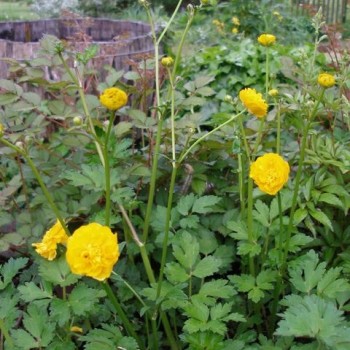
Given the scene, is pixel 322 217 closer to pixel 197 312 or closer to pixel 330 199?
pixel 330 199

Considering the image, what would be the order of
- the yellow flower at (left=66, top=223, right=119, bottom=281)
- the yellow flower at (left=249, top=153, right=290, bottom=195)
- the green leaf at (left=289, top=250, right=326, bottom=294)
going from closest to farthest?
the yellow flower at (left=66, top=223, right=119, bottom=281) < the yellow flower at (left=249, top=153, right=290, bottom=195) < the green leaf at (left=289, top=250, right=326, bottom=294)

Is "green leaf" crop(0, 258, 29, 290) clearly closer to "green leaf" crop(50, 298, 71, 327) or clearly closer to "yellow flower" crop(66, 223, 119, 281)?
"green leaf" crop(50, 298, 71, 327)

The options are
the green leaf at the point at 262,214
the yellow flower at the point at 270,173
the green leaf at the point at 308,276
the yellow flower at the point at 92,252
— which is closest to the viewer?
the yellow flower at the point at 92,252

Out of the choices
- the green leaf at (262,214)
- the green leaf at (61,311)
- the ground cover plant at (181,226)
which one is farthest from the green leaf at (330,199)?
the green leaf at (61,311)

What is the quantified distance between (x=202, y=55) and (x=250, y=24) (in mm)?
1977

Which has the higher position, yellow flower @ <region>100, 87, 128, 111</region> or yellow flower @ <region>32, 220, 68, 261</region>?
yellow flower @ <region>100, 87, 128, 111</region>

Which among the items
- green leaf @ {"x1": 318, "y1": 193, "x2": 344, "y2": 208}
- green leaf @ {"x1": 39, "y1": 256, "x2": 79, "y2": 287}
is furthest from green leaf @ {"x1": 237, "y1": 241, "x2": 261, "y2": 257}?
green leaf @ {"x1": 39, "y1": 256, "x2": 79, "y2": 287}

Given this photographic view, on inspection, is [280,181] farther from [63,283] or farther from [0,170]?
[0,170]

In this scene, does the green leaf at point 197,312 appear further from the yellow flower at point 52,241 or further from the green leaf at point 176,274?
the yellow flower at point 52,241

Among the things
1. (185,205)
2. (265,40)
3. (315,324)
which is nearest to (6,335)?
(185,205)

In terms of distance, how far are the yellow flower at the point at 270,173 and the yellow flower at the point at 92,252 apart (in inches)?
12.4

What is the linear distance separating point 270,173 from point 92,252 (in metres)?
0.37

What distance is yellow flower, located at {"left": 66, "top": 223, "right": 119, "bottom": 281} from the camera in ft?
3.15

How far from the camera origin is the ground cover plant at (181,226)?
44.4 inches
